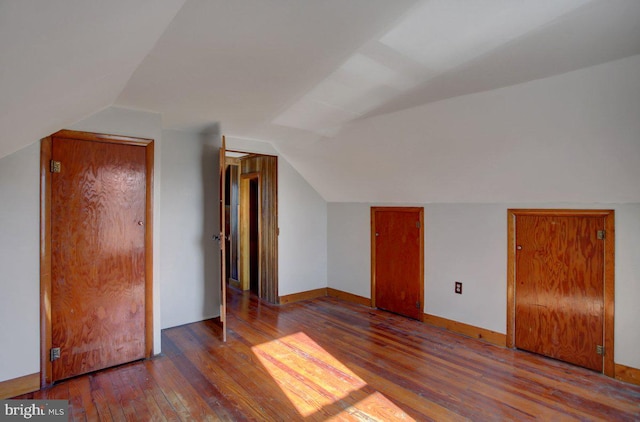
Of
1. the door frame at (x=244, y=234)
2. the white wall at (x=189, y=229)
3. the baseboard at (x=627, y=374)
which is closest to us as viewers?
the baseboard at (x=627, y=374)

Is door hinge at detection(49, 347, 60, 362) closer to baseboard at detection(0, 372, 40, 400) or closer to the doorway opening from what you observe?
baseboard at detection(0, 372, 40, 400)

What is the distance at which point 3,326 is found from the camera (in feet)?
7.45

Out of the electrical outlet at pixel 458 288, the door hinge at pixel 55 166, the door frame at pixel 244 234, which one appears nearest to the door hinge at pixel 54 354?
the door hinge at pixel 55 166

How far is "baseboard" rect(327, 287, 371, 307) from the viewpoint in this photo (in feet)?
14.5

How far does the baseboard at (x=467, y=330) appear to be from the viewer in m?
3.15

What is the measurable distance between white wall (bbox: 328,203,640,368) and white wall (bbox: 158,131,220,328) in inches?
97.0

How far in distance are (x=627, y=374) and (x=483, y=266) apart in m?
1.24

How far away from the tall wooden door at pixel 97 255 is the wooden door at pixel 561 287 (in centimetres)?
337

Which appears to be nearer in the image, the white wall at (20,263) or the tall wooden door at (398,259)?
the white wall at (20,263)

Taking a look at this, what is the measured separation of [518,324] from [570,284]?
57cm

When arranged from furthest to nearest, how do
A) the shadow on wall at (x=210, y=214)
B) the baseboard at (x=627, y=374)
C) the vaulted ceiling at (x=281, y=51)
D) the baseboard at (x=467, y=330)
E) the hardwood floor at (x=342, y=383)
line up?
1. the shadow on wall at (x=210, y=214)
2. the baseboard at (x=467, y=330)
3. the baseboard at (x=627, y=374)
4. the hardwood floor at (x=342, y=383)
5. the vaulted ceiling at (x=281, y=51)

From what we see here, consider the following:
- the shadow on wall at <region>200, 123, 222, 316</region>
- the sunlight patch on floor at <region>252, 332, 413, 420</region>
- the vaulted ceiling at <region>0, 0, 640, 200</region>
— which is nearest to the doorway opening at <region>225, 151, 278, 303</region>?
the shadow on wall at <region>200, 123, 222, 316</region>

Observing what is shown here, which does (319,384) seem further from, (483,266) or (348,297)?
(348,297)

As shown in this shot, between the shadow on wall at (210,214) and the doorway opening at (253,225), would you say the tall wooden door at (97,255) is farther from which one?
the doorway opening at (253,225)
